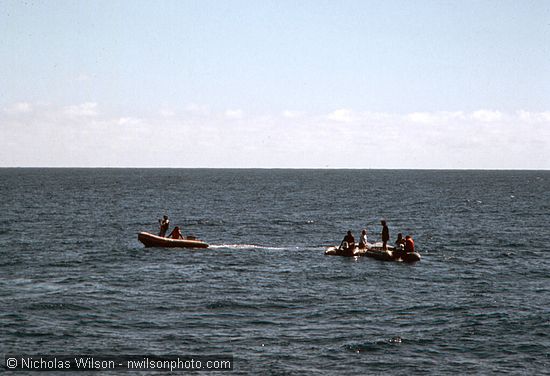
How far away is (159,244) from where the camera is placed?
44469 millimetres

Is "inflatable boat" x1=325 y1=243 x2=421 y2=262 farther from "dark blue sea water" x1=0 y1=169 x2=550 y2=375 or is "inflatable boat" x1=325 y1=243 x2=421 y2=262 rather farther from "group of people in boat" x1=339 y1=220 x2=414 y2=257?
"dark blue sea water" x1=0 y1=169 x2=550 y2=375

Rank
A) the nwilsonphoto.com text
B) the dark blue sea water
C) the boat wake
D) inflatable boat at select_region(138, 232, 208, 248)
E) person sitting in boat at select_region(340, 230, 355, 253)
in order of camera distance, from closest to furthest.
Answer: the nwilsonphoto.com text → the dark blue sea water → person sitting in boat at select_region(340, 230, 355, 253) → inflatable boat at select_region(138, 232, 208, 248) → the boat wake

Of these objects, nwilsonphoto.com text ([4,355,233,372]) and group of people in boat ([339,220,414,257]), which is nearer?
nwilsonphoto.com text ([4,355,233,372])

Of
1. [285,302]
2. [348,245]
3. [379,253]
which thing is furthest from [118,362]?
[348,245]

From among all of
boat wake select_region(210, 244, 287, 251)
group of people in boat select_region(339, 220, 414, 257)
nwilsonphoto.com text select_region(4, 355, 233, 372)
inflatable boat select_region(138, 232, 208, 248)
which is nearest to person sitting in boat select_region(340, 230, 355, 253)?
group of people in boat select_region(339, 220, 414, 257)

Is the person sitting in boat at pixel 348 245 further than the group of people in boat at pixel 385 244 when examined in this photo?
Yes

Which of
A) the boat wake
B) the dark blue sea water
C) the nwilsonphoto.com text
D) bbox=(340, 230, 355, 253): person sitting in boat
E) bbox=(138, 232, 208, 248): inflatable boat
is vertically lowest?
the nwilsonphoto.com text

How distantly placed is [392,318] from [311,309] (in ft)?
11.2

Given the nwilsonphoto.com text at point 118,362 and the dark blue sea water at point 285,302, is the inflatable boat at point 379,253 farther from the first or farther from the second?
the nwilsonphoto.com text at point 118,362

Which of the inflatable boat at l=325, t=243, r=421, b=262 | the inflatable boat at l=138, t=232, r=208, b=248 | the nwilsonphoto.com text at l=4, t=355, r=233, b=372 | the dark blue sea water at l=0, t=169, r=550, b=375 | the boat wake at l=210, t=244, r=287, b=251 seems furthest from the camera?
the boat wake at l=210, t=244, r=287, b=251

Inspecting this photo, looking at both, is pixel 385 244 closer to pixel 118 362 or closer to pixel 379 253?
pixel 379 253

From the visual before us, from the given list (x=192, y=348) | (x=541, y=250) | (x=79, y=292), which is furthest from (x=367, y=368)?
(x=541, y=250)

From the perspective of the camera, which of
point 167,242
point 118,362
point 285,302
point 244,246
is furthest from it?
point 244,246

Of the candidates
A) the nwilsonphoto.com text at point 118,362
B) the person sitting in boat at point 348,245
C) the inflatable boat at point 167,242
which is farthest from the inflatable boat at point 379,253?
the nwilsonphoto.com text at point 118,362
